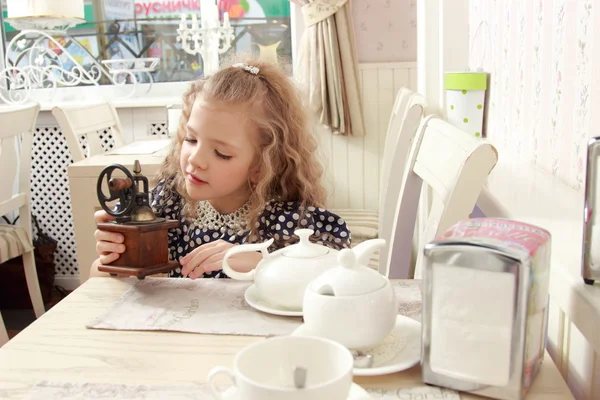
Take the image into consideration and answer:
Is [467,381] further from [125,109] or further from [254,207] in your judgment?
[125,109]

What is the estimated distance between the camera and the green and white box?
1.59m

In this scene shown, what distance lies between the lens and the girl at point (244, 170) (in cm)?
124

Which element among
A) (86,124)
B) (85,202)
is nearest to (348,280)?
(85,202)

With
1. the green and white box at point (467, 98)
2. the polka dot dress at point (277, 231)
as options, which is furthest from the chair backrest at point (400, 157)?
the polka dot dress at point (277, 231)

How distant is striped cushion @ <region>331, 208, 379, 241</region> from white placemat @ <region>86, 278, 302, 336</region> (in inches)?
58.6

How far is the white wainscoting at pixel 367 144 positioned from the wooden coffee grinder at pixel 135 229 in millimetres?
2136

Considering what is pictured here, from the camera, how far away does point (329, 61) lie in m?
2.96

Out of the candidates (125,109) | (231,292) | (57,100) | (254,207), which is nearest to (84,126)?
(125,109)

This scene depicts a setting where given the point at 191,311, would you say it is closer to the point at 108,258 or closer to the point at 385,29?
the point at 108,258

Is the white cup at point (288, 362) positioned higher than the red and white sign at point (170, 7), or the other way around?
the red and white sign at point (170, 7)

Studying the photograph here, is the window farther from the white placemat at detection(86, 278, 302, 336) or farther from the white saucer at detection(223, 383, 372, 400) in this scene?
the white saucer at detection(223, 383, 372, 400)

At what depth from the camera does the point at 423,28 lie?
2055 mm

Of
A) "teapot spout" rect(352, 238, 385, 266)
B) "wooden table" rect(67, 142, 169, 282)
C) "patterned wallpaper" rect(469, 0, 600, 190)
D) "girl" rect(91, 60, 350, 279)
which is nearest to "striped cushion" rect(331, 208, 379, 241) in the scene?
"wooden table" rect(67, 142, 169, 282)

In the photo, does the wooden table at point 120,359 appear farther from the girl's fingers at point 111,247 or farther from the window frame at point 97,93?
the window frame at point 97,93
